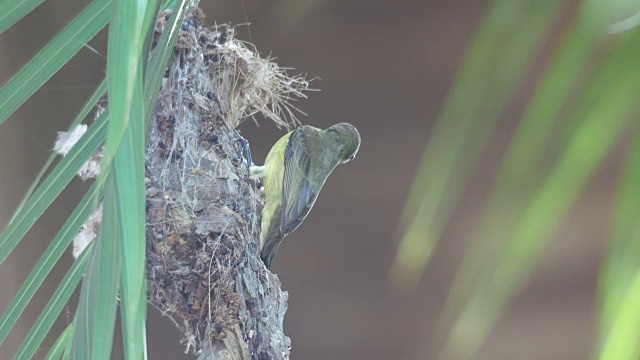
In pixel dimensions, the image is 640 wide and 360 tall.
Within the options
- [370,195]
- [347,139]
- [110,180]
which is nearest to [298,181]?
[347,139]

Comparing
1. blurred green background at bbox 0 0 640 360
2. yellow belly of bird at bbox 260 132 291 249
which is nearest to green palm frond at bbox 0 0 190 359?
yellow belly of bird at bbox 260 132 291 249

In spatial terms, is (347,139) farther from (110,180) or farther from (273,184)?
(110,180)

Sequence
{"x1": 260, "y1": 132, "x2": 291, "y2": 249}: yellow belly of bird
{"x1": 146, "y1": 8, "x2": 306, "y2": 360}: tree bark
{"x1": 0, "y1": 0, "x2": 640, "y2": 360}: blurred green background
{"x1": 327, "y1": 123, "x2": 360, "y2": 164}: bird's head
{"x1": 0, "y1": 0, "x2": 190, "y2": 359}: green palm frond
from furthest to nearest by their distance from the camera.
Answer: {"x1": 0, "y1": 0, "x2": 640, "y2": 360}: blurred green background
{"x1": 327, "y1": 123, "x2": 360, "y2": 164}: bird's head
{"x1": 260, "y1": 132, "x2": 291, "y2": 249}: yellow belly of bird
{"x1": 146, "y1": 8, "x2": 306, "y2": 360}: tree bark
{"x1": 0, "y1": 0, "x2": 190, "y2": 359}: green palm frond

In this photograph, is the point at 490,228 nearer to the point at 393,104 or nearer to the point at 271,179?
the point at 271,179

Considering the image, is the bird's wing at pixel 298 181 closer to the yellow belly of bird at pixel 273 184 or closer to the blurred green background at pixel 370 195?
the yellow belly of bird at pixel 273 184

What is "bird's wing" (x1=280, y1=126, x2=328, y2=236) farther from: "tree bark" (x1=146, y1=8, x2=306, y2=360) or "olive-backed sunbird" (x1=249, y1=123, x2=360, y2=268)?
"tree bark" (x1=146, y1=8, x2=306, y2=360)

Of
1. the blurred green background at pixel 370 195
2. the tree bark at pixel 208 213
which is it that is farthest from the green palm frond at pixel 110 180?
the blurred green background at pixel 370 195

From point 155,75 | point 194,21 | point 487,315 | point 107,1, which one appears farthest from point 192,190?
point 487,315
